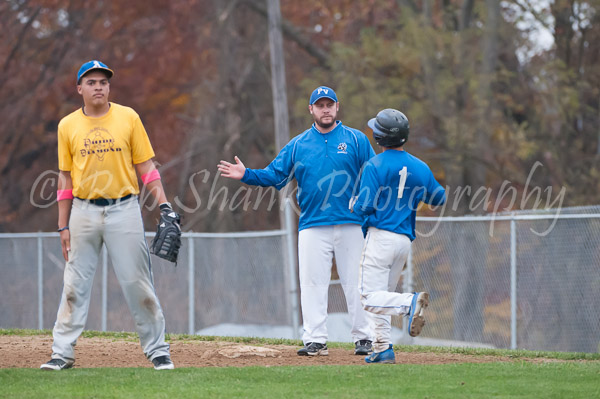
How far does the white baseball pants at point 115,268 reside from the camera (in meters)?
6.59

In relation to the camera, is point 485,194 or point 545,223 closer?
point 545,223

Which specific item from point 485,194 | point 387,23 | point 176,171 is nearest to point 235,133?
point 176,171

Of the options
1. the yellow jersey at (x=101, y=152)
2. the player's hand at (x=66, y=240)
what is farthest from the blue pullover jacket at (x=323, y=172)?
the player's hand at (x=66, y=240)

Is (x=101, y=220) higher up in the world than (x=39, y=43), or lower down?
lower down

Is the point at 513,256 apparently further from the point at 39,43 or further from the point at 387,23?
the point at 39,43

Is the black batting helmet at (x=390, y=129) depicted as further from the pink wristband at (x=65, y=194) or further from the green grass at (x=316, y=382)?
the pink wristband at (x=65, y=194)

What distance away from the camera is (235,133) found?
84.6ft

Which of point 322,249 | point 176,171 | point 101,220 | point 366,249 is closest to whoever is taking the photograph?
point 101,220

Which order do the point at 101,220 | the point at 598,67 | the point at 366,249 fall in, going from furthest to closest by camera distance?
the point at 598,67 < the point at 366,249 < the point at 101,220

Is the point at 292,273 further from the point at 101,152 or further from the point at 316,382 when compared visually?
the point at 316,382

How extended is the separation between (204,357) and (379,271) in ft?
5.60

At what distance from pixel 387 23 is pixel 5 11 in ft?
38.1

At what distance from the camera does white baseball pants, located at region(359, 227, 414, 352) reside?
6.95 m

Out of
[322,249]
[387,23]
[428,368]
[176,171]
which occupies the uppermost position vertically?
[387,23]
